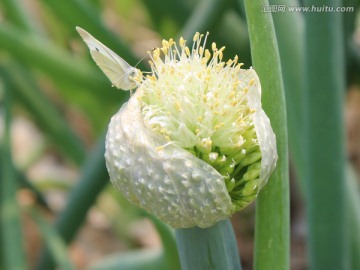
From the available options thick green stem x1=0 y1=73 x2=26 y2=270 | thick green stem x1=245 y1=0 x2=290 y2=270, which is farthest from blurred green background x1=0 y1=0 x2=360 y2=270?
thick green stem x1=245 y1=0 x2=290 y2=270

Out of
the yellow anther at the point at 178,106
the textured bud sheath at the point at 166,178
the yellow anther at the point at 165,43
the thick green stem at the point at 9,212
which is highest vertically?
the yellow anther at the point at 165,43

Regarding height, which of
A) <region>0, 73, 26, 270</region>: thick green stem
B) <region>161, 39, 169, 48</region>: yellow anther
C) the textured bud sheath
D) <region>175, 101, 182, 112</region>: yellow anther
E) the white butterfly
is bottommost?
<region>0, 73, 26, 270</region>: thick green stem

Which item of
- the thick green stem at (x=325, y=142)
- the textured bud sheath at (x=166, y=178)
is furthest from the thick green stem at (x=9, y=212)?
the textured bud sheath at (x=166, y=178)

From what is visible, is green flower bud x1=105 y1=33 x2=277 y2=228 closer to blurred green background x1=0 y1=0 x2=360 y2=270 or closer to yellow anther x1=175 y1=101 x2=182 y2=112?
Result: yellow anther x1=175 y1=101 x2=182 y2=112

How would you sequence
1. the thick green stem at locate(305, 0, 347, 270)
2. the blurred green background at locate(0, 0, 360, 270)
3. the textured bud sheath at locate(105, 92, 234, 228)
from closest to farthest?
1. the textured bud sheath at locate(105, 92, 234, 228)
2. the thick green stem at locate(305, 0, 347, 270)
3. the blurred green background at locate(0, 0, 360, 270)

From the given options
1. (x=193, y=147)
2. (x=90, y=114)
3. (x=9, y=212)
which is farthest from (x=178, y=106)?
(x=90, y=114)

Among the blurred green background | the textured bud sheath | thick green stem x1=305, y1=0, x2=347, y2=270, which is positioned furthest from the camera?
the blurred green background

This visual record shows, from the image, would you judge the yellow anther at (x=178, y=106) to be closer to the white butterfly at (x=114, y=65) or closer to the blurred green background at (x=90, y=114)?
the white butterfly at (x=114, y=65)
